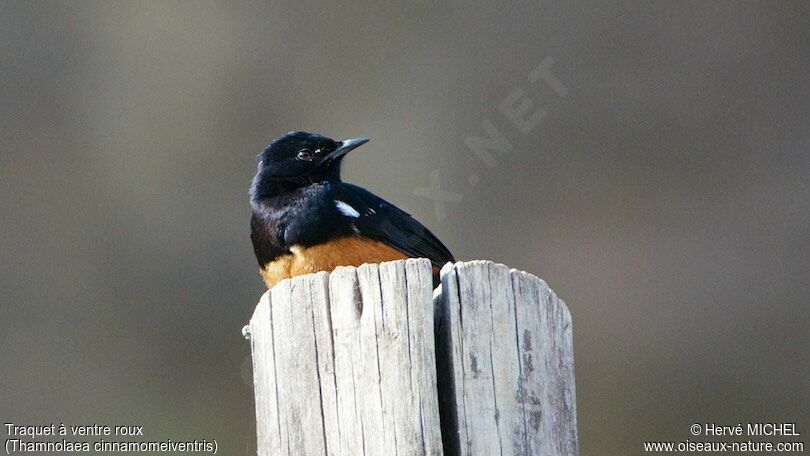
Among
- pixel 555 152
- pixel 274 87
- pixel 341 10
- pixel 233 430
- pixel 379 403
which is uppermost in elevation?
pixel 341 10

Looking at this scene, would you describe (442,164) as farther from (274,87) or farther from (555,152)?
(274,87)

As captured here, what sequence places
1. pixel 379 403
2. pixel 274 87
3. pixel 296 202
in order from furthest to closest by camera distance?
pixel 274 87, pixel 296 202, pixel 379 403

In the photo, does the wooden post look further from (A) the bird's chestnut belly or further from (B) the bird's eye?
(B) the bird's eye

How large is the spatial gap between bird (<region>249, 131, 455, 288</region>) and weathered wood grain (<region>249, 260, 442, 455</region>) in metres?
1.89

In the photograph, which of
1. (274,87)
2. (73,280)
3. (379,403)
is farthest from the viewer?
(274,87)

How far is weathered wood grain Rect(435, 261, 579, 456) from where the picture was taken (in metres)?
2.57

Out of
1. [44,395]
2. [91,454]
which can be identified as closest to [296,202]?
[91,454]

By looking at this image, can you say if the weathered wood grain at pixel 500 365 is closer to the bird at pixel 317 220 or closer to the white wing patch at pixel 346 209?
the bird at pixel 317 220

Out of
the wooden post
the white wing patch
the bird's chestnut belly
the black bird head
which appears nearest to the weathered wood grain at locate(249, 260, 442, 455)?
the wooden post

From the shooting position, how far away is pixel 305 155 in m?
5.14

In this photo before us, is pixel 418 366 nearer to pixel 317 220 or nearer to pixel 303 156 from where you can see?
pixel 317 220

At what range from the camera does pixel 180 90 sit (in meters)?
9.70

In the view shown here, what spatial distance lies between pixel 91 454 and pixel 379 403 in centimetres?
576

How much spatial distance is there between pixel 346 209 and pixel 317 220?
171 millimetres
